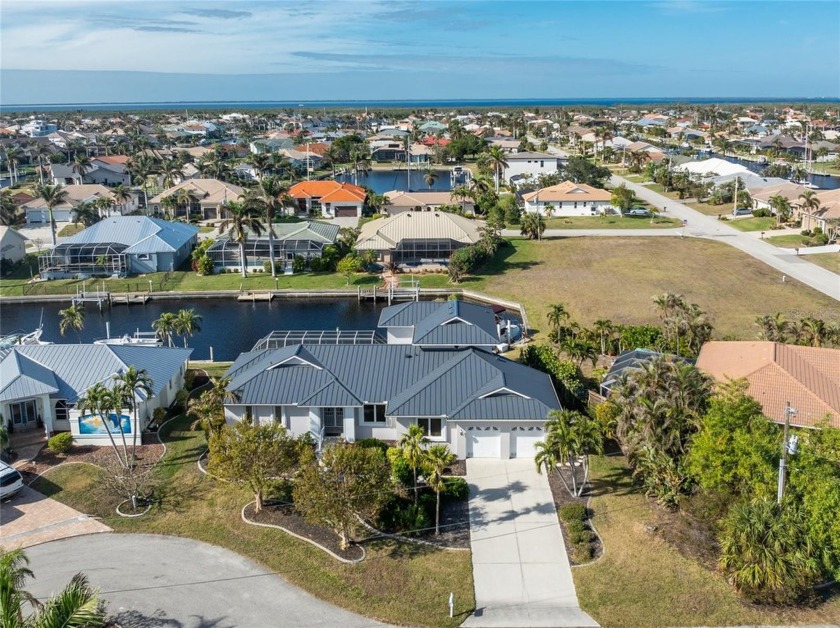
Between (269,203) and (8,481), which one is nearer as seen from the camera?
(8,481)

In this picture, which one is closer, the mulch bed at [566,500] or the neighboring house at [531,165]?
the mulch bed at [566,500]

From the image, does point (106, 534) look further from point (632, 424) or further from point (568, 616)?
point (632, 424)

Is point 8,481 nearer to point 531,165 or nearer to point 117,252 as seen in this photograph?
point 117,252

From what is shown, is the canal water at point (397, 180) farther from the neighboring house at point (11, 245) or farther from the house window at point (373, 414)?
the house window at point (373, 414)

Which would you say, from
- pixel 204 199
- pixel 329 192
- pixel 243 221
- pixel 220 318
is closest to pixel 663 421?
pixel 220 318

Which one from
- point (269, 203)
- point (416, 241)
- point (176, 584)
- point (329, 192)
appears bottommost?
point (176, 584)

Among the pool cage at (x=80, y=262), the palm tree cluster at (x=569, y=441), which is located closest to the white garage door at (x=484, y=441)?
the palm tree cluster at (x=569, y=441)

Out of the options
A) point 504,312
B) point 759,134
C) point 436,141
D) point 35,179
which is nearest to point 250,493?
point 504,312
